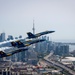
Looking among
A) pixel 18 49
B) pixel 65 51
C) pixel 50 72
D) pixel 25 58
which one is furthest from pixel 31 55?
pixel 18 49

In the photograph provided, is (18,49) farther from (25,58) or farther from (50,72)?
(25,58)

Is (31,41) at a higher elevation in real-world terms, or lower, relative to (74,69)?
higher

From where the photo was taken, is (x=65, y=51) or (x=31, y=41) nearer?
(x=31, y=41)

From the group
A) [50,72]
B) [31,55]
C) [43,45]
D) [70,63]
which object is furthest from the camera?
[43,45]

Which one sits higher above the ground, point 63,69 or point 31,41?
point 31,41

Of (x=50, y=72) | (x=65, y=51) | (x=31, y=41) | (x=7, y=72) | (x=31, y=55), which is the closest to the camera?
(x=31, y=41)

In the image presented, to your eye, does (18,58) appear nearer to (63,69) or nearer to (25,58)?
(25,58)

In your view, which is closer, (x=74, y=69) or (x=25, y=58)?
(x=74, y=69)

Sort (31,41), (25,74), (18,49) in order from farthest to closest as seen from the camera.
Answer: (25,74) → (31,41) → (18,49)

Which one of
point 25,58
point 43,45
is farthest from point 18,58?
point 43,45
